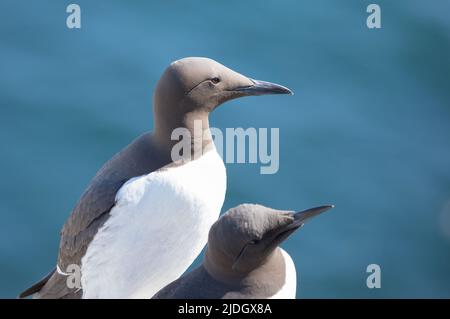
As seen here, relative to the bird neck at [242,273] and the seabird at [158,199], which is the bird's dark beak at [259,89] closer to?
the seabird at [158,199]

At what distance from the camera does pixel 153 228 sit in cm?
545

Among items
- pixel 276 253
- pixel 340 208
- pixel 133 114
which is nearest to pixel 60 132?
pixel 133 114

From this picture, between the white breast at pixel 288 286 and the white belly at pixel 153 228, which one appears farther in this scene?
the white belly at pixel 153 228

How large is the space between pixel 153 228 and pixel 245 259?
773 mm

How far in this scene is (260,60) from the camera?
9.57 metres

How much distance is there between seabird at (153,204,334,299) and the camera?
4820mm

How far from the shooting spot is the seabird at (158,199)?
542cm

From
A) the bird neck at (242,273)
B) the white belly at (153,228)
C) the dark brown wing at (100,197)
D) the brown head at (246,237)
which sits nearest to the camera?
the brown head at (246,237)

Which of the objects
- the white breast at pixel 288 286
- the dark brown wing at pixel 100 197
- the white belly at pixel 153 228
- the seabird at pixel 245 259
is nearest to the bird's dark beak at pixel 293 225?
the seabird at pixel 245 259

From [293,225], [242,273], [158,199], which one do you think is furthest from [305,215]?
[158,199]

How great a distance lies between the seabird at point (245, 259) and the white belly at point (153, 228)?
51 centimetres

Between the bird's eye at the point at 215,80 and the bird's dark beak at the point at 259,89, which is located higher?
the bird's eye at the point at 215,80

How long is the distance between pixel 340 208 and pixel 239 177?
918 millimetres
